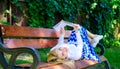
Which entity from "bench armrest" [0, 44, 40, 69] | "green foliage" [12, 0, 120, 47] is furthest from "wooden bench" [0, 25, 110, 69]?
"green foliage" [12, 0, 120, 47]

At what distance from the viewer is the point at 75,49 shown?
15.3ft

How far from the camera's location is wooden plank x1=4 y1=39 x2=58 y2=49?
14.0 feet

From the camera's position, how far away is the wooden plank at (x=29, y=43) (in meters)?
4.26

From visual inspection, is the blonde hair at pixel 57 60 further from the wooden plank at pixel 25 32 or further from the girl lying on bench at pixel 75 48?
the wooden plank at pixel 25 32

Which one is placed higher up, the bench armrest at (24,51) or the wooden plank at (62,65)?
the bench armrest at (24,51)

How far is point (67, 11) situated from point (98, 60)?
5.84 m

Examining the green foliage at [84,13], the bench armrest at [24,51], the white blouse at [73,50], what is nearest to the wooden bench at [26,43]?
the bench armrest at [24,51]

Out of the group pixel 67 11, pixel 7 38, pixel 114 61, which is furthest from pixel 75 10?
pixel 7 38

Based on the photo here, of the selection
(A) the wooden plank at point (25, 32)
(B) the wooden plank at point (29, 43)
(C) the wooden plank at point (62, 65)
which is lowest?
(C) the wooden plank at point (62, 65)

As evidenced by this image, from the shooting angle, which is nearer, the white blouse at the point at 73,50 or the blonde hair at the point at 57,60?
→ the blonde hair at the point at 57,60

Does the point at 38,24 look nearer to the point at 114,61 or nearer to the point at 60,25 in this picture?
the point at 114,61

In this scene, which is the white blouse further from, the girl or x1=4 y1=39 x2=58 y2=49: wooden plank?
x1=4 y1=39 x2=58 y2=49: wooden plank

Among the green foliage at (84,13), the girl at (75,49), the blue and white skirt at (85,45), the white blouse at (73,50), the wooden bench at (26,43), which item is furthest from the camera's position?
the green foliage at (84,13)

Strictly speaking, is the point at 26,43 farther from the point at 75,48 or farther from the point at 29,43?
the point at 75,48
